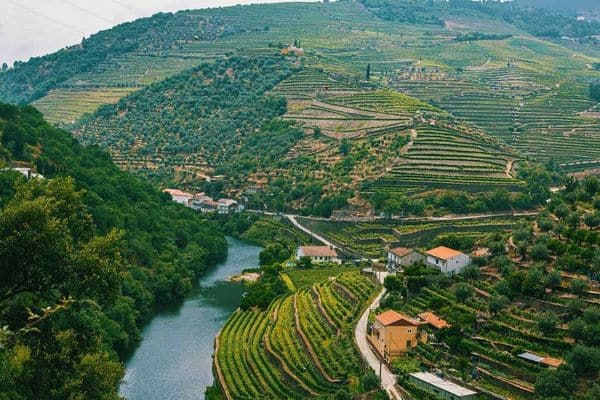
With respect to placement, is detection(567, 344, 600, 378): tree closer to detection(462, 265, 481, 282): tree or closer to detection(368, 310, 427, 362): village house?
detection(368, 310, 427, 362): village house

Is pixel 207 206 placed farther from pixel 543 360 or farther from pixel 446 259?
pixel 543 360

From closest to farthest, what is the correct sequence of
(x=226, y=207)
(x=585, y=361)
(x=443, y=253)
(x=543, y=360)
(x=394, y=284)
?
(x=585, y=361) → (x=543, y=360) → (x=394, y=284) → (x=443, y=253) → (x=226, y=207)

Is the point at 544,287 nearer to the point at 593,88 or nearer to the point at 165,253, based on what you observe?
the point at 165,253

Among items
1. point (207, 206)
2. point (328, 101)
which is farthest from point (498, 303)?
point (328, 101)

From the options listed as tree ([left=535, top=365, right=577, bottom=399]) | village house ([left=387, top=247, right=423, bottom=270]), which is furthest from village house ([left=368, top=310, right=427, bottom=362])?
village house ([left=387, top=247, right=423, bottom=270])

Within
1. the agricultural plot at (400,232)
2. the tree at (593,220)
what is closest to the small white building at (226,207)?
the agricultural plot at (400,232)

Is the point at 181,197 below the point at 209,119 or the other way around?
below

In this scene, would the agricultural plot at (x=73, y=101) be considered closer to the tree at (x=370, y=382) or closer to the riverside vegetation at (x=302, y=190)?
the riverside vegetation at (x=302, y=190)

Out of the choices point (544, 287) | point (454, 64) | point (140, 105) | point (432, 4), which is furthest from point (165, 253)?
point (432, 4)
